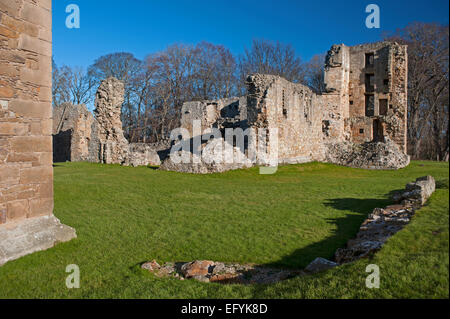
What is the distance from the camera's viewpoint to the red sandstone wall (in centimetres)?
500

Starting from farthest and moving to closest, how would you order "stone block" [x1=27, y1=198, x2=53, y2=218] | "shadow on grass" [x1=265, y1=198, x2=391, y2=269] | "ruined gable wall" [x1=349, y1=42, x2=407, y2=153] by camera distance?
"ruined gable wall" [x1=349, y1=42, x2=407, y2=153], "stone block" [x1=27, y1=198, x2=53, y2=218], "shadow on grass" [x1=265, y1=198, x2=391, y2=269]

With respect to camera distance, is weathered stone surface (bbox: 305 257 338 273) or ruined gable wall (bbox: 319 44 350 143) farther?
ruined gable wall (bbox: 319 44 350 143)

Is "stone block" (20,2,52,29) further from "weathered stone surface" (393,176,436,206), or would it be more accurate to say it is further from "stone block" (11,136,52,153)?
"weathered stone surface" (393,176,436,206)

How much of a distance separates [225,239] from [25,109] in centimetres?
389

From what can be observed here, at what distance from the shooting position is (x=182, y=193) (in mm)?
10039

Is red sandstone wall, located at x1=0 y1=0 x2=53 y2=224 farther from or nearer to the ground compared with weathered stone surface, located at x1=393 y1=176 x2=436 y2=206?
farther from the ground

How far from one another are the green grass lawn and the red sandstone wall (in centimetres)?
90

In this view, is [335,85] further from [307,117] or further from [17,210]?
[17,210]

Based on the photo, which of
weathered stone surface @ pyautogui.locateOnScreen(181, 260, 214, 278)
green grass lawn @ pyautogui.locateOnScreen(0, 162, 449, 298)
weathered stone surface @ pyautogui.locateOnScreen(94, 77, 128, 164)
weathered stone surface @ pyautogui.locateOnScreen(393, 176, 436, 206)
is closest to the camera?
green grass lawn @ pyautogui.locateOnScreen(0, 162, 449, 298)

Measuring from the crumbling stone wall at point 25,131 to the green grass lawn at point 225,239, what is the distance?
1.26 ft

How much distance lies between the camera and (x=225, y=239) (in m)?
5.84

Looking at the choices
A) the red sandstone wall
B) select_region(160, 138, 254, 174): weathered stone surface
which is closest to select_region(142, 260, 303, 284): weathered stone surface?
the red sandstone wall
